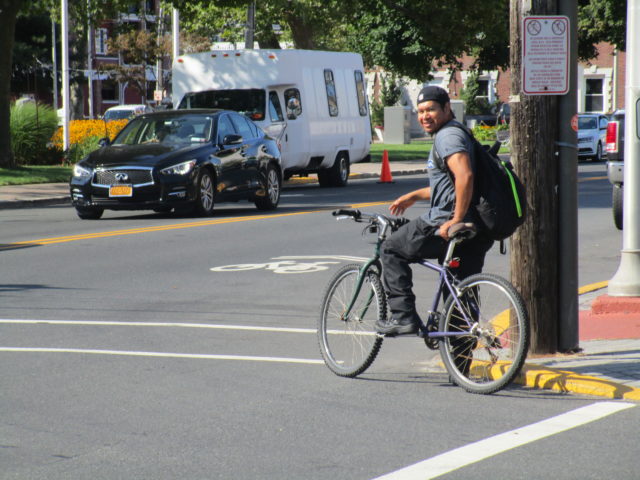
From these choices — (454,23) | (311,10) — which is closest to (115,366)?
(454,23)

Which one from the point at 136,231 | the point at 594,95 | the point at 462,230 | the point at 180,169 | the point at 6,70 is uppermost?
the point at 594,95

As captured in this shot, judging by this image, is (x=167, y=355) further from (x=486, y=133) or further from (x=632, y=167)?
(x=486, y=133)

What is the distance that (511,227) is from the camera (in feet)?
21.8

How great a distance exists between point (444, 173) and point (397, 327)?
37.8 inches

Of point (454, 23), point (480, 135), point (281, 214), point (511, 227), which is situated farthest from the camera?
point (480, 135)

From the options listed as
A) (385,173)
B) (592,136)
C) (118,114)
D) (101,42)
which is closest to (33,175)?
(385,173)

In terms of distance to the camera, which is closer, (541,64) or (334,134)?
(541,64)

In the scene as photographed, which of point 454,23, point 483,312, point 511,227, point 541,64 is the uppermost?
point 454,23

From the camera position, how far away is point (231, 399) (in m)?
6.55

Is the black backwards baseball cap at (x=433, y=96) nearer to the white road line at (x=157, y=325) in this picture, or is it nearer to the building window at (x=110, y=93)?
the white road line at (x=157, y=325)

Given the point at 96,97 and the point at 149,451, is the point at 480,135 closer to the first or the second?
the point at 96,97

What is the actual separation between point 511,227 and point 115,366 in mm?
2719

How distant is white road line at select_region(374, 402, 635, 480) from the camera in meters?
5.06

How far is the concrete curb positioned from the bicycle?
26 cm
